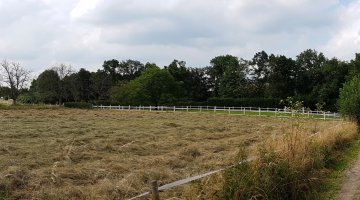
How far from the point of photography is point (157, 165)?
12438 millimetres

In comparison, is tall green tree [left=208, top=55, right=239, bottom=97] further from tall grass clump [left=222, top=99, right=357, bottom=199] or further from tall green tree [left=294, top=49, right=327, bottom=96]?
tall grass clump [left=222, top=99, right=357, bottom=199]

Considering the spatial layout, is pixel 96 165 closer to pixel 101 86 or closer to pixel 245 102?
pixel 245 102

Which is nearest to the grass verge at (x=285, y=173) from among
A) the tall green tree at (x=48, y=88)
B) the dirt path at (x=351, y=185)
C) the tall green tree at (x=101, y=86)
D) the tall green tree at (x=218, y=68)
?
the dirt path at (x=351, y=185)

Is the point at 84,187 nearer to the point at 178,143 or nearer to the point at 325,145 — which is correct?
the point at 325,145

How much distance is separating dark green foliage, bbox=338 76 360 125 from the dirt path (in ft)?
41.6

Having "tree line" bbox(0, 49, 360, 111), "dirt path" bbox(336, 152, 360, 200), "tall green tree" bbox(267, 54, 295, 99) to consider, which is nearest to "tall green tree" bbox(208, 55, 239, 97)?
"tree line" bbox(0, 49, 360, 111)

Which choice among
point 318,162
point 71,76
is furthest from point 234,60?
point 318,162

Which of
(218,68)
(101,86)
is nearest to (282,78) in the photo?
(218,68)

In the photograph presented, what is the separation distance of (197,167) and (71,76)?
4117 inches

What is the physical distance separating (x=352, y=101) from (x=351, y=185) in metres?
15.6

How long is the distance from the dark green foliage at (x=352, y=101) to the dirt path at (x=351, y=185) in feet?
41.6

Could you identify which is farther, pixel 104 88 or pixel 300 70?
pixel 104 88

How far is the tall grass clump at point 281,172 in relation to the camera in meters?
7.16

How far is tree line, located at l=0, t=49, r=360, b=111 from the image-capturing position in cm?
7438
